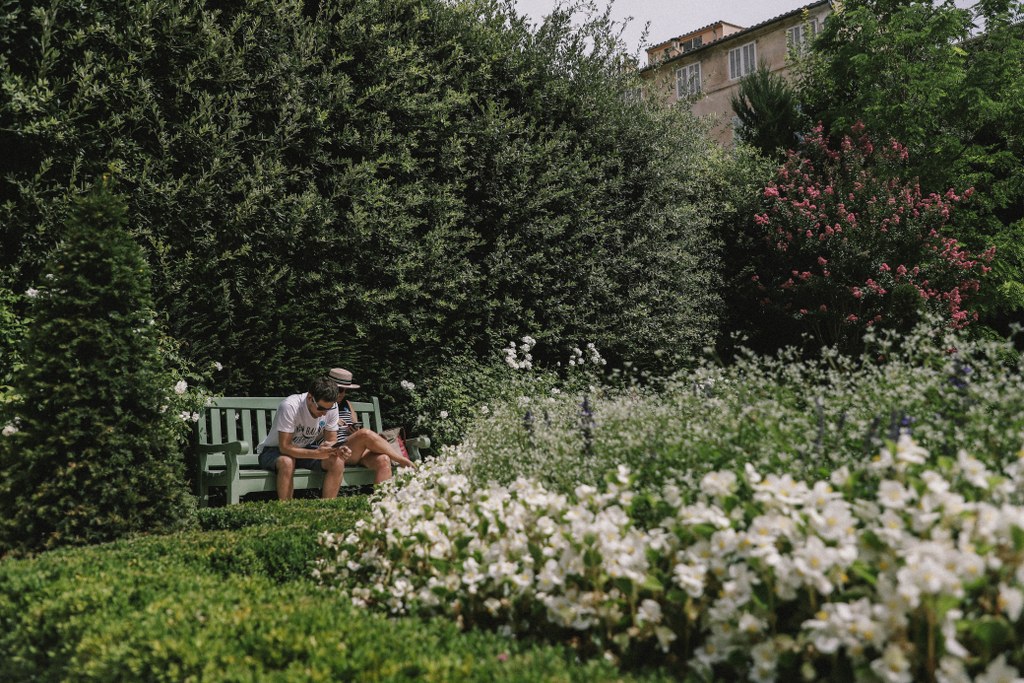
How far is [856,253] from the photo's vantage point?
1180 cm

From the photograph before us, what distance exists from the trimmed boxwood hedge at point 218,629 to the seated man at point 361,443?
265cm

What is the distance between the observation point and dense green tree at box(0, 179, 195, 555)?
480 cm

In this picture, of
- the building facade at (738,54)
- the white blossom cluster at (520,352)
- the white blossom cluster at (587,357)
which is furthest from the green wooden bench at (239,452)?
the building facade at (738,54)

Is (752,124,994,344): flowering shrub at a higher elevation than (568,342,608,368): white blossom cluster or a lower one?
higher

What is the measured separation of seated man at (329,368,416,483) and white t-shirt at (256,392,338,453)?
0.28 meters

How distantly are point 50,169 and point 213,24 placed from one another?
190cm

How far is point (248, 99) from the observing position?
738 cm

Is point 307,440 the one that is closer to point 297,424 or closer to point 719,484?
point 297,424

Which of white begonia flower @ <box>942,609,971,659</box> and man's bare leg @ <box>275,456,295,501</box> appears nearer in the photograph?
white begonia flower @ <box>942,609,971,659</box>

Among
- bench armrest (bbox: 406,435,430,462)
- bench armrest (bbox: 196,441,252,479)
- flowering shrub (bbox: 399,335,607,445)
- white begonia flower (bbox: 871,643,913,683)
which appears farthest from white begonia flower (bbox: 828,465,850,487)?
flowering shrub (bbox: 399,335,607,445)

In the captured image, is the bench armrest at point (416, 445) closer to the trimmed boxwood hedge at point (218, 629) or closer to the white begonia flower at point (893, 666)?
the trimmed boxwood hedge at point (218, 629)

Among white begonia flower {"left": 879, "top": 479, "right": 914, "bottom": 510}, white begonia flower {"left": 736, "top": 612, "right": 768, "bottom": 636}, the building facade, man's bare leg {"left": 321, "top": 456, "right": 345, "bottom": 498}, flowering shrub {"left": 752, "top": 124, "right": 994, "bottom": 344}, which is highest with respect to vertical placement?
the building facade

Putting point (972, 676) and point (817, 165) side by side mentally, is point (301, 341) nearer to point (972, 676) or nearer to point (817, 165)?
point (972, 676)

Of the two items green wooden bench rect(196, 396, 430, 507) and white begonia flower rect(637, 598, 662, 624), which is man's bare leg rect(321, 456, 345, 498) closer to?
green wooden bench rect(196, 396, 430, 507)
